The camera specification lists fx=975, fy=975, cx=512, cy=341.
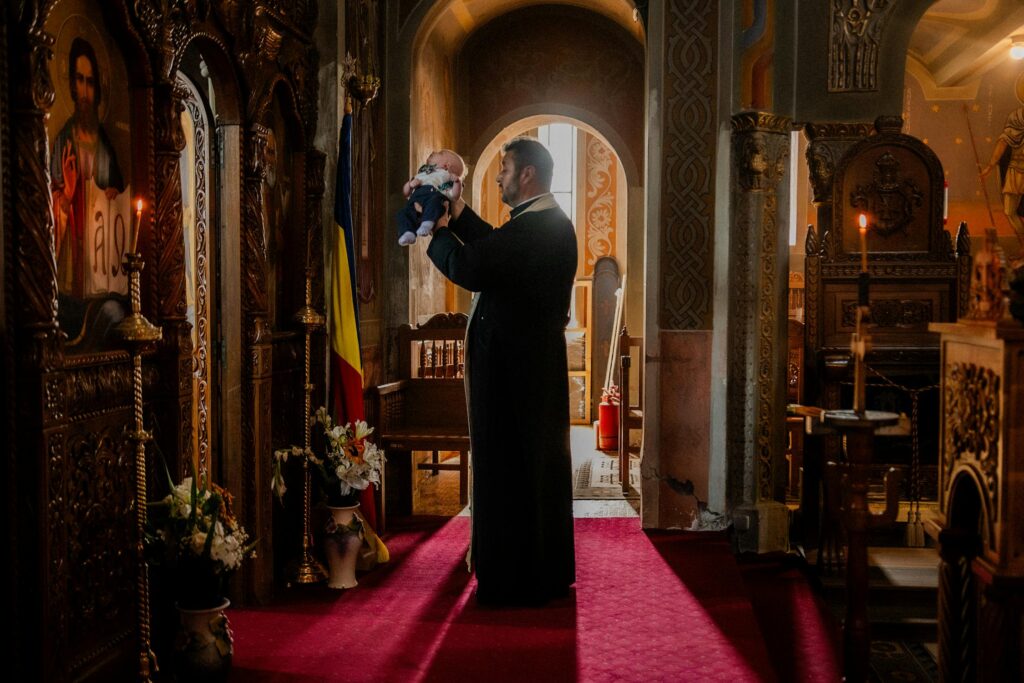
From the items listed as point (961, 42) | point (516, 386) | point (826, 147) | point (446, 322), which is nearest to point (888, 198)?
point (826, 147)

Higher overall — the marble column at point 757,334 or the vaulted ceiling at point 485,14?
the vaulted ceiling at point 485,14

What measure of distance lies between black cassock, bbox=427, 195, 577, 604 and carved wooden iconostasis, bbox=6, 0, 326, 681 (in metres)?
0.98

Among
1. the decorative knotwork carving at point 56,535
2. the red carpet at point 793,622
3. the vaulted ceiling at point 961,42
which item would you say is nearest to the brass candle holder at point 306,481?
the decorative knotwork carving at point 56,535

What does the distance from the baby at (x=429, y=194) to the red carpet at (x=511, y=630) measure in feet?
5.64

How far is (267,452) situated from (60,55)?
6.91 ft

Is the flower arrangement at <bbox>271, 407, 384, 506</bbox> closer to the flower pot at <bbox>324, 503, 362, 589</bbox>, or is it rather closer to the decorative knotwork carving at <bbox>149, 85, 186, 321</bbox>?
the flower pot at <bbox>324, 503, 362, 589</bbox>

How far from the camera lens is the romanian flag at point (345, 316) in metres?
5.38

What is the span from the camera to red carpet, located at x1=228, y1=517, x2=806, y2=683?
12.3 ft

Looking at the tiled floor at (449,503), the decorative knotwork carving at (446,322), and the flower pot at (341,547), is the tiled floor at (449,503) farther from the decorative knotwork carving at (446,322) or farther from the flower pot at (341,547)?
the flower pot at (341,547)

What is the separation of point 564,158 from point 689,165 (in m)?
7.57

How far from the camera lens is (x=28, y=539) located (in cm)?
295

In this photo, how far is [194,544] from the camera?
336 cm

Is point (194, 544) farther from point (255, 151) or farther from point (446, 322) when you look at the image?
point (446, 322)

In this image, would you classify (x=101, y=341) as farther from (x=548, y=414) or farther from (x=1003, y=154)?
(x=1003, y=154)
